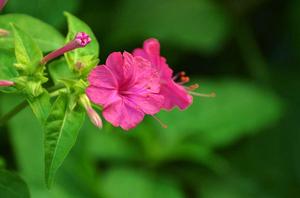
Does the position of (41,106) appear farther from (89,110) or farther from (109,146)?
(109,146)

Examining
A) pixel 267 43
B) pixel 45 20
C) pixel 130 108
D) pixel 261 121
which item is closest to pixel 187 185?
pixel 261 121

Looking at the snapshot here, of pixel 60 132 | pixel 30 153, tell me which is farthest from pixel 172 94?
pixel 30 153

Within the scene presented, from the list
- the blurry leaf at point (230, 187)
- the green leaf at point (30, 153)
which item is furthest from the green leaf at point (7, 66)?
the blurry leaf at point (230, 187)

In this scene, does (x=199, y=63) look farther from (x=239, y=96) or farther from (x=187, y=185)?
(x=187, y=185)

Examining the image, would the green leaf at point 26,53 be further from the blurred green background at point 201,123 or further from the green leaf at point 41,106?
the blurred green background at point 201,123

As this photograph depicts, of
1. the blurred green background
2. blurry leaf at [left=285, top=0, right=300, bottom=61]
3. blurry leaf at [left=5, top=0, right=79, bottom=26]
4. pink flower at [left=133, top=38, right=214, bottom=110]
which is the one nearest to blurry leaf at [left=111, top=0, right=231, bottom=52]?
the blurred green background

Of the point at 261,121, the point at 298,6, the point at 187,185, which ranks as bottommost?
the point at 187,185
